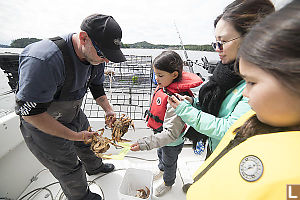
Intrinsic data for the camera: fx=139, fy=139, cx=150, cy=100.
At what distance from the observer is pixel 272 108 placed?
18.0 inches

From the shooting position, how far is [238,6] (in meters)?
0.86

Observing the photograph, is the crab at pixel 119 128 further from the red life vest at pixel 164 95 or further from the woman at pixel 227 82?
the woman at pixel 227 82

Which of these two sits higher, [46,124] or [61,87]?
[61,87]

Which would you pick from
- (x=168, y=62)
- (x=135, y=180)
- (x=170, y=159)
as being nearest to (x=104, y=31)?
(x=168, y=62)

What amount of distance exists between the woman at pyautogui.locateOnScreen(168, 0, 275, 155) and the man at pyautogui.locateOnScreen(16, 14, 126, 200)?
718 mm

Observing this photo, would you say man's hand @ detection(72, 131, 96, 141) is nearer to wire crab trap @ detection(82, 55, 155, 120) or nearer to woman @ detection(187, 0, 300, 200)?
woman @ detection(187, 0, 300, 200)

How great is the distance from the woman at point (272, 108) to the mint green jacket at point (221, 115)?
0.32m

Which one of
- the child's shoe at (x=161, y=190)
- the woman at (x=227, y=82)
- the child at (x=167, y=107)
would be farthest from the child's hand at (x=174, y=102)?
the child's shoe at (x=161, y=190)

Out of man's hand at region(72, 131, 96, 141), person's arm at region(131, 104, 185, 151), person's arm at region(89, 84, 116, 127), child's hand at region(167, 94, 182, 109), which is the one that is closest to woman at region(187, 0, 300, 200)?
child's hand at region(167, 94, 182, 109)

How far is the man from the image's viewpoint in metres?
0.93

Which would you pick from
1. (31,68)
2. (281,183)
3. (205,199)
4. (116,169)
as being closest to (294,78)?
(281,183)

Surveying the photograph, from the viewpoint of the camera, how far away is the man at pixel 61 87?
→ 0.93 m

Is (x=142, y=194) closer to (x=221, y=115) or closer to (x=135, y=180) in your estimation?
(x=135, y=180)

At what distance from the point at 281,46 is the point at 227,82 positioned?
2.01 feet
